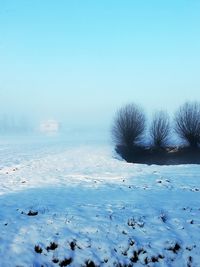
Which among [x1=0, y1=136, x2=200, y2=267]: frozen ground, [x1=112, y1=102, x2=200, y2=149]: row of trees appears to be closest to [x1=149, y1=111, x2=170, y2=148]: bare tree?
[x1=112, y1=102, x2=200, y2=149]: row of trees

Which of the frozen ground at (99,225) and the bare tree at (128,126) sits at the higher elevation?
the bare tree at (128,126)

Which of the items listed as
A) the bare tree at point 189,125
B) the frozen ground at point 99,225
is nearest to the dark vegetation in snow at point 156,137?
the bare tree at point 189,125

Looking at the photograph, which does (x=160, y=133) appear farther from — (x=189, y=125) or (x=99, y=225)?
(x=99, y=225)

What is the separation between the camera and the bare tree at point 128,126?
2178 inches

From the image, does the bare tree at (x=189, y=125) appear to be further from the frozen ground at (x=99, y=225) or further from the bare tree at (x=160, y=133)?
the frozen ground at (x=99, y=225)

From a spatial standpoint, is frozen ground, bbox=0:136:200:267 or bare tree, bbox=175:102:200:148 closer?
frozen ground, bbox=0:136:200:267

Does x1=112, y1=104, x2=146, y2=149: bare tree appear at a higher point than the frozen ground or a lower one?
higher

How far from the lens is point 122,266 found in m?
9.30

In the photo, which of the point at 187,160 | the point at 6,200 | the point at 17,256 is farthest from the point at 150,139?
the point at 17,256

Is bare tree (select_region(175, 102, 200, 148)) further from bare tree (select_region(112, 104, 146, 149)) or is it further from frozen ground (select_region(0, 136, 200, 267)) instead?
frozen ground (select_region(0, 136, 200, 267))

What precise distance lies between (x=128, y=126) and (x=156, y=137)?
5.68 meters

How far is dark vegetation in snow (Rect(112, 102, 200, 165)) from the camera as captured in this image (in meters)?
47.6

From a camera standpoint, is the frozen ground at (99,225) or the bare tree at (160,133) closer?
the frozen ground at (99,225)

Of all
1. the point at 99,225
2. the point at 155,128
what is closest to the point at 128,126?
the point at 155,128
